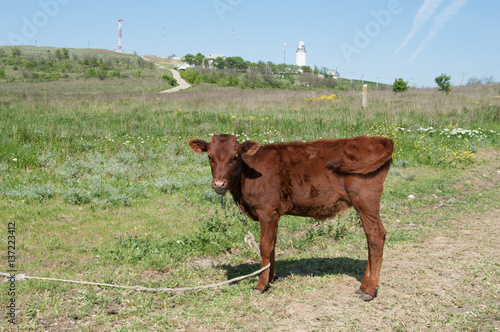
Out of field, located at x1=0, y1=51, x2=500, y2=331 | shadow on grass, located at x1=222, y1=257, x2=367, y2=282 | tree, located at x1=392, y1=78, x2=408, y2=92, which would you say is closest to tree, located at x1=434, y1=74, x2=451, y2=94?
tree, located at x1=392, y1=78, x2=408, y2=92

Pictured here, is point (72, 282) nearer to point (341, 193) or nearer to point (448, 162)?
point (341, 193)

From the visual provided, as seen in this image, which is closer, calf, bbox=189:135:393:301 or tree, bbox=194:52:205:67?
calf, bbox=189:135:393:301

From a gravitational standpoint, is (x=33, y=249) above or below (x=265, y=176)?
below

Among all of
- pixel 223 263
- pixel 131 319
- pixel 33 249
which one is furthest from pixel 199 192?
pixel 131 319

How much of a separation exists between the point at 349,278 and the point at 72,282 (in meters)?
3.56

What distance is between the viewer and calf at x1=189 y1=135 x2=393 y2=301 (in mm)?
4652

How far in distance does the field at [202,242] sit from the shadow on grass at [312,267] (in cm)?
3

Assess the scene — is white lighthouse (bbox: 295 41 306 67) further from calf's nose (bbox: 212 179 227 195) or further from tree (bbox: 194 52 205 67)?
calf's nose (bbox: 212 179 227 195)

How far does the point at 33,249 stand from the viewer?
603cm

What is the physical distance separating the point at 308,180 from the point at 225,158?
105 cm

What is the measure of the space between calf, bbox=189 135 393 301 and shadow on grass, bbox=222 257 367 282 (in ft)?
2.38

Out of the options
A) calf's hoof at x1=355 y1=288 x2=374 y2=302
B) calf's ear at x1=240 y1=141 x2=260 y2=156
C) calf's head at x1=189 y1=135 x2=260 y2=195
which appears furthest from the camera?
calf's ear at x1=240 y1=141 x2=260 y2=156

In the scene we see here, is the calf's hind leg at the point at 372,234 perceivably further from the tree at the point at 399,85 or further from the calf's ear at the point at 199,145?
the tree at the point at 399,85

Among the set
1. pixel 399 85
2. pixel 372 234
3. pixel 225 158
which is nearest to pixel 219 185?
pixel 225 158
